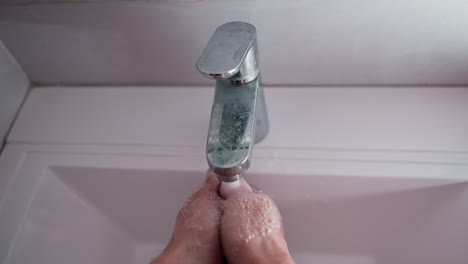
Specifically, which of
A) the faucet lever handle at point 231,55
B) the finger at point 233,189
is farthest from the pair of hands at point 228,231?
the faucet lever handle at point 231,55

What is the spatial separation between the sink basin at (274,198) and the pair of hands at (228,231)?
0.06m

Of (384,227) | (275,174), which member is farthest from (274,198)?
(384,227)

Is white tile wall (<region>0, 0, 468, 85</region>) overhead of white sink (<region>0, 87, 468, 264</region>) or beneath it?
overhead

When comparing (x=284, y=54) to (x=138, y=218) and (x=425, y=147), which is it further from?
(x=138, y=218)

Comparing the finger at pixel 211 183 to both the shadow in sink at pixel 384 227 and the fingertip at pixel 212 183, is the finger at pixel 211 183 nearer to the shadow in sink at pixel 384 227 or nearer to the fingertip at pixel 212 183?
the fingertip at pixel 212 183

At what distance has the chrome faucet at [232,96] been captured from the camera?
1.12ft

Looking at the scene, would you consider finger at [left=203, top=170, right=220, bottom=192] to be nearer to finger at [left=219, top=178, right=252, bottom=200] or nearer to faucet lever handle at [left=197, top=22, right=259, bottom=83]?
finger at [left=219, top=178, right=252, bottom=200]

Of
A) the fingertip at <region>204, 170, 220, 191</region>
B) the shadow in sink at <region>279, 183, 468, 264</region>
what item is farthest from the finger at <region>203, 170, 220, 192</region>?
the shadow in sink at <region>279, 183, 468, 264</region>

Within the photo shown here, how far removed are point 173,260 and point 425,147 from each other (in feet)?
1.10

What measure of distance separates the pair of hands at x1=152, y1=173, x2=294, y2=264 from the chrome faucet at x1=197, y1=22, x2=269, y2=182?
62mm

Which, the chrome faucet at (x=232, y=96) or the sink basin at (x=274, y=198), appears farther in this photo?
the sink basin at (x=274, y=198)

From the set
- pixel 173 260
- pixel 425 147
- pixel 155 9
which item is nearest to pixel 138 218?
pixel 173 260

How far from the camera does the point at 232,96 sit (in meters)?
0.42

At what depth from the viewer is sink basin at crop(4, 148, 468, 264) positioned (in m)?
0.49
